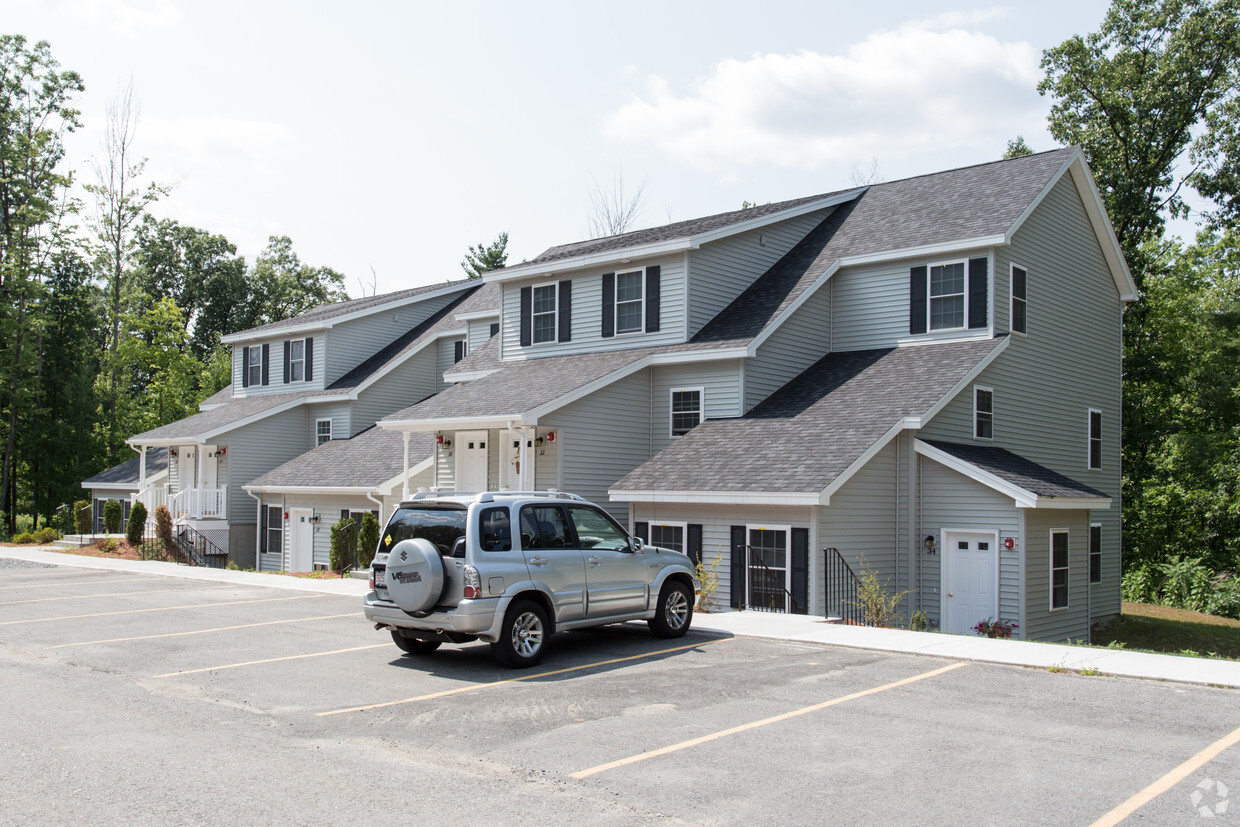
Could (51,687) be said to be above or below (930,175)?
below

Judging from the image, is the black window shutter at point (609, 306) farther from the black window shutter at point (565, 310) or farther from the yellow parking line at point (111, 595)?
the yellow parking line at point (111, 595)

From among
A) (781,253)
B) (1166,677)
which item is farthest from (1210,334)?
(1166,677)

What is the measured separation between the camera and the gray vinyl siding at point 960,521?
63.5 ft

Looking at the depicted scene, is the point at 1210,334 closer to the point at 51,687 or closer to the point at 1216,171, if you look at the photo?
the point at 1216,171

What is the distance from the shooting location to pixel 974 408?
22.0m

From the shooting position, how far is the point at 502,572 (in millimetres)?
11555

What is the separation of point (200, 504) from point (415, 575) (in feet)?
85.0

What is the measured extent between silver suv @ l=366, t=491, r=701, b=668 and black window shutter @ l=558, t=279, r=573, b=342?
1423 cm

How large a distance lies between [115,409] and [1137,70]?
50.0 meters

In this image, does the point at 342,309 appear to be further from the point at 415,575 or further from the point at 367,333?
the point at 415,575

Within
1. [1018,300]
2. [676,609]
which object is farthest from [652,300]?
[676,609]

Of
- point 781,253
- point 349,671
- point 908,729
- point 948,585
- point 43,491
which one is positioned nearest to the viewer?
point 908,729

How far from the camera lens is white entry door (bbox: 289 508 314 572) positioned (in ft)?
106

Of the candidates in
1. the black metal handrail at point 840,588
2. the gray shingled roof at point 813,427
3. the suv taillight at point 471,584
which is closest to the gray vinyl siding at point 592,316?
the gray shingled roof at point 813,427
